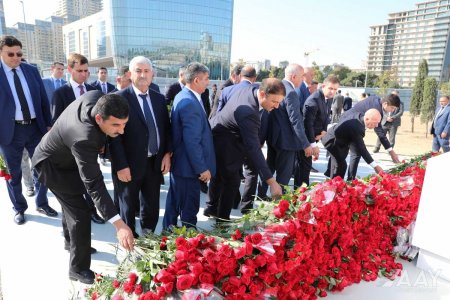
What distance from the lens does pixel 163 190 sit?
479cm

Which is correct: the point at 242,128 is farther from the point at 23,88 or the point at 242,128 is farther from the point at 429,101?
the point at 429,101

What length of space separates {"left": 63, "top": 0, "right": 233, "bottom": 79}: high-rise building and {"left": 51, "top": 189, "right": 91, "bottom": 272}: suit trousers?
5378cm

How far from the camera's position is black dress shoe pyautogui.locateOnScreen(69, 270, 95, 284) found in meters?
2.41

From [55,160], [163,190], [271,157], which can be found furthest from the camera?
[163,190]

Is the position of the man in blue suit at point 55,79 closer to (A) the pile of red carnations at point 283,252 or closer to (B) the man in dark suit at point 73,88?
(B) the man in dark suit at point 73,88

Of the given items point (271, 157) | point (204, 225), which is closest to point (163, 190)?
point (204, 225)

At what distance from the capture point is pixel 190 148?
2.89m

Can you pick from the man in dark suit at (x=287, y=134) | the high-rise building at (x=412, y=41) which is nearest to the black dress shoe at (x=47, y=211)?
the man in dark suit at (x=287, y=134)

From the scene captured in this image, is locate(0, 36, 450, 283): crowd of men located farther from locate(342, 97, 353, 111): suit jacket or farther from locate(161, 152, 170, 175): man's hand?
locate(342, 97, 353, 111): suit jacket

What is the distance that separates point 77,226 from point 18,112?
1.80 metres

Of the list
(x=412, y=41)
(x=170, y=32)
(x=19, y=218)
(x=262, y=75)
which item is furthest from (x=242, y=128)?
(x=412, y=41)

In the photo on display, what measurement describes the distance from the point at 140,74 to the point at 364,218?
84.6 inches

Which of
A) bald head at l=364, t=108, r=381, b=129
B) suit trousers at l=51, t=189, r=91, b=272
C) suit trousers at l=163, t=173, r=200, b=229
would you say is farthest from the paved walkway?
bald head at l=364, t=108, r=381, b=129

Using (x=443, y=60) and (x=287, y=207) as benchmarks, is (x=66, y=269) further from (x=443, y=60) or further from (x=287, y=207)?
(x=443, y=60)
